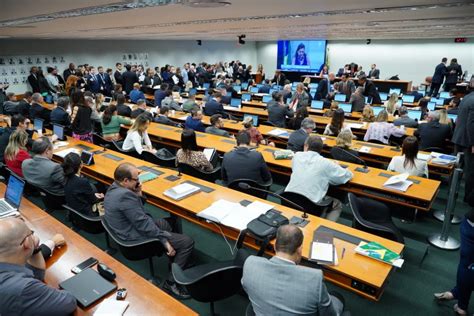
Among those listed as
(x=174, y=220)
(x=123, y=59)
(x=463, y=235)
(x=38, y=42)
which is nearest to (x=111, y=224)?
(x=174, y=220)

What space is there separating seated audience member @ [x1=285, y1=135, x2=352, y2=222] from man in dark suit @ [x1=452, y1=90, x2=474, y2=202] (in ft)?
5.87

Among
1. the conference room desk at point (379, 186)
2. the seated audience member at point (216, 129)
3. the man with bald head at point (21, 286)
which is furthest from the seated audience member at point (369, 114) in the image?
the man with bald head at point (21, 286)

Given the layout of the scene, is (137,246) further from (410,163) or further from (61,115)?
(61,115)

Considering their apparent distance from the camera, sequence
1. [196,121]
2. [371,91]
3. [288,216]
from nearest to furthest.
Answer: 1. [288,216]
2. [196,121]
3. [371,91]

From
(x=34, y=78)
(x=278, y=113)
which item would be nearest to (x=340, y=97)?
(x=278, y=113)

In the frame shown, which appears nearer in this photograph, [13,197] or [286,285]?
[286,285]

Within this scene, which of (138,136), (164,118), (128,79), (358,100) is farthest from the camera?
(128,79)

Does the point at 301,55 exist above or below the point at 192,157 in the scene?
above

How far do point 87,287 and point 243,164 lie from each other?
2.20 metres

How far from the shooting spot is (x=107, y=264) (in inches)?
89.7

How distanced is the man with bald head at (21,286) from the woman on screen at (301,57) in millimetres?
18433

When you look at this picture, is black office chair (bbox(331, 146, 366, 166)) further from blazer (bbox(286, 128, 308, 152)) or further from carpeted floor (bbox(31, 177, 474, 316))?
carpeted floor (bbox(31, 177, 474, 316))

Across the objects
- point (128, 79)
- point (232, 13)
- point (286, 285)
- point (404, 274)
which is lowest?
point (404, 274)

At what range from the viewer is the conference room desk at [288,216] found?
2063 mm
